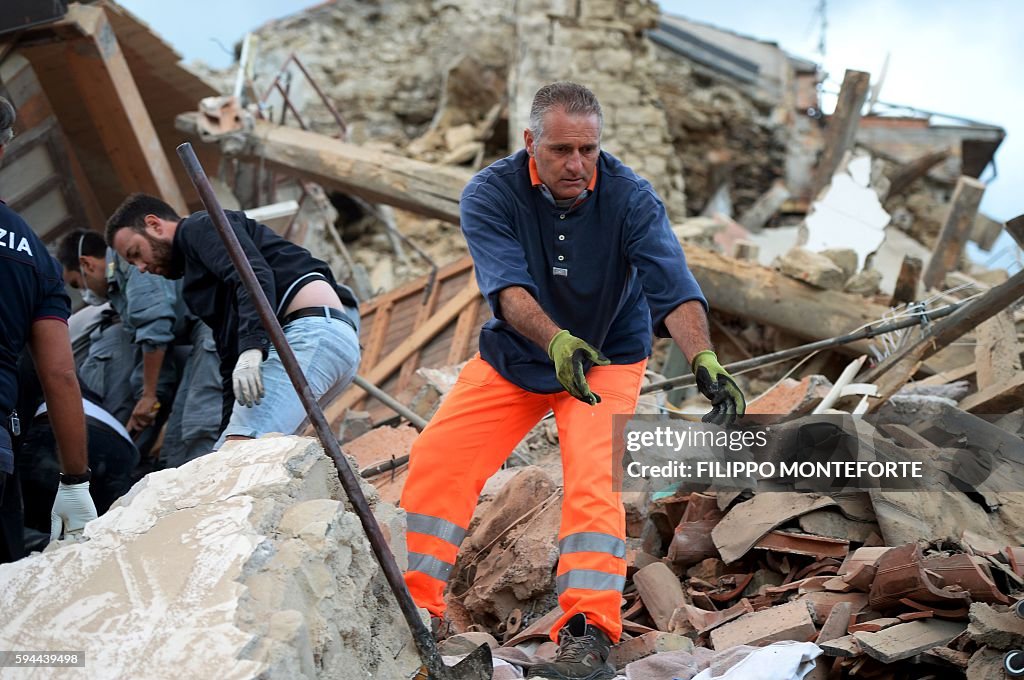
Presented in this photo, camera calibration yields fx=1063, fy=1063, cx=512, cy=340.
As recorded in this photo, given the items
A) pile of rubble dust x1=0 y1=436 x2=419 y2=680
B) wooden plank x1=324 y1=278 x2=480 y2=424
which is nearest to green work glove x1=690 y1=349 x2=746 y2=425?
pile of rubble dust x1=0 y1=436 x2=419 y2=680

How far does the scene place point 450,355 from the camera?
6.62 meters

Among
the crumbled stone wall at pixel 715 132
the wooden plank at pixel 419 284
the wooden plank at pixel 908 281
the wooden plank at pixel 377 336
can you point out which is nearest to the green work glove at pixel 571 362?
the wooden plank at pixel 419 284

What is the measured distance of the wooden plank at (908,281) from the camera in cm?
697

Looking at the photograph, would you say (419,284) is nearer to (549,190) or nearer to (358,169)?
(358,169)

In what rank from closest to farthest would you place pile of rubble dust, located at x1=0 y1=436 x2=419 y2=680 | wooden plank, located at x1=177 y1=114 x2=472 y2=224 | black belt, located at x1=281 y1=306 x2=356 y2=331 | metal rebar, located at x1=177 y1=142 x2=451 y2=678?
pile of rubble dust, located at x1=0 y1=436 x2=419 y2=680 < metal rebar, located at x1=177 y1=142 x2=451 y2=678 < black belt, located at x1=281 y1=306 x2=356 y2=331 < wooden plank, located at x1=177 y1=114 x2=472 y2=224

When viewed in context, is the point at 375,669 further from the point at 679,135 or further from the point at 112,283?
the point at 679,135

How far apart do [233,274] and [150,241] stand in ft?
1.64

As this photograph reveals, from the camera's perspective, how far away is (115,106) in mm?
7703

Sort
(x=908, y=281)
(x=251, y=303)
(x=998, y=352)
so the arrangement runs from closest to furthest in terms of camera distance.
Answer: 1. (x=251, y=303)
2. (x=998, y=352)
3. (x=908, y=281)

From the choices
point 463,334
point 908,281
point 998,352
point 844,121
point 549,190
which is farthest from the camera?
point 844,121

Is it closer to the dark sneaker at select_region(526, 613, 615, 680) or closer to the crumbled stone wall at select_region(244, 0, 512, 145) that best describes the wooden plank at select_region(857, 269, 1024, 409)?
the dark sneaker at select_region(526, 613, 615, 680)

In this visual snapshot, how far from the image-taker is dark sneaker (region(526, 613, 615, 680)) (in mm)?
2857

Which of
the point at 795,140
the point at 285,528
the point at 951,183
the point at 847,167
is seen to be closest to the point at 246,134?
the point at 847,167

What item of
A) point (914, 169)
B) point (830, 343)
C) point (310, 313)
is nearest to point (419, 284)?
point (830, 343)
